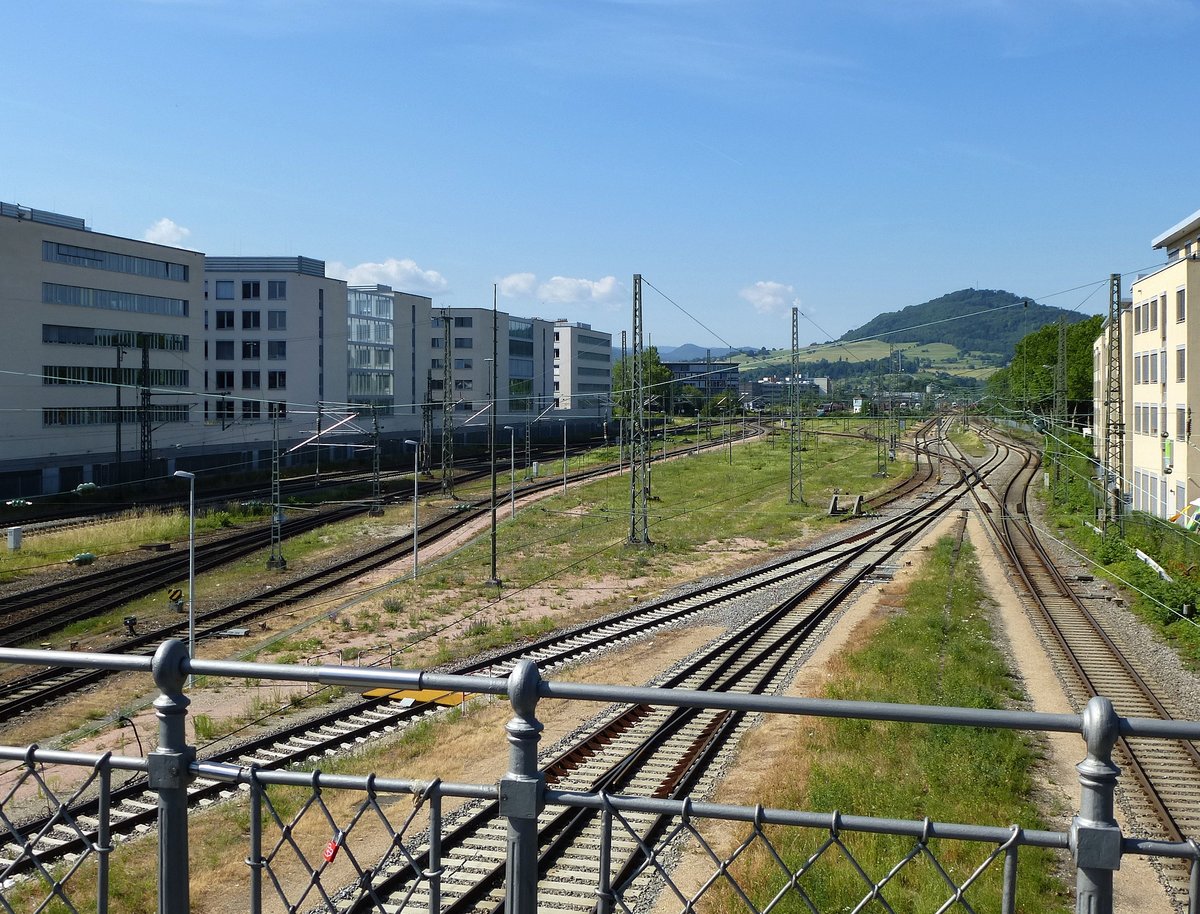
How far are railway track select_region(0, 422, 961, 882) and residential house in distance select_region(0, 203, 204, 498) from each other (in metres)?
25.3

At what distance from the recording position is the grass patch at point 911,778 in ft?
31.3

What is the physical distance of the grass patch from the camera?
9.55 meters

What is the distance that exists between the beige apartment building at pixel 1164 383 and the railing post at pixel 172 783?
3512 cm

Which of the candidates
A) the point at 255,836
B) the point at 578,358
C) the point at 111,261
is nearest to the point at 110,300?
the point at 111,261

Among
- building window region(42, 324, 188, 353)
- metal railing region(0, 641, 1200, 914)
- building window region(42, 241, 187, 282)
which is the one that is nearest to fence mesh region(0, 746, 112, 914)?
metal railing region(0, 641, 1200, 914)

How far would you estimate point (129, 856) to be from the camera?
1067cm

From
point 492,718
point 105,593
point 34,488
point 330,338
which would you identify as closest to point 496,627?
point 492,718

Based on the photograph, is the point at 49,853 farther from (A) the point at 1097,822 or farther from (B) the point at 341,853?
(A) the point at 1097,822

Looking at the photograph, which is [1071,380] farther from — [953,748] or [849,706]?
[849,706]

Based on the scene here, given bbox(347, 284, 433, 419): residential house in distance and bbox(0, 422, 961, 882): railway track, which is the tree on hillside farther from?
bbox(0, 422, 961, 882): railway track

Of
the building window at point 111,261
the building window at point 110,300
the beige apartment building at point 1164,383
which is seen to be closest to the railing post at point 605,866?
the beige apartment building at point 1164,383

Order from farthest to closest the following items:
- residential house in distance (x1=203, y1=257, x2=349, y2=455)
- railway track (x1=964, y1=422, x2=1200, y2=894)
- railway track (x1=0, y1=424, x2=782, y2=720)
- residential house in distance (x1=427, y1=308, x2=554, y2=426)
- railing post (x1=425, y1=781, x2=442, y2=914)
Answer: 1. residential house in distance (x1=427, y1=308, x2=554, y2=426)
2. residential house in distance (x1=203, y1=257, x2=349, y2=455)
3. railway track (x1=0, y1=424, x2=782, y2=720)
4. railway track (x1=964, y1=422, x2=1200, y2=894)
5. railing post (x1=425, y1=781, x2=442, y2=914)

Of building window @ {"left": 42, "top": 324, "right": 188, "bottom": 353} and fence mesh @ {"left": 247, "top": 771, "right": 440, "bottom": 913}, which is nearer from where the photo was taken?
fence mesh @ {"left": 247, "top": 771, "right": 440, "bottom": 913}

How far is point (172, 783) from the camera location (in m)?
3.47
